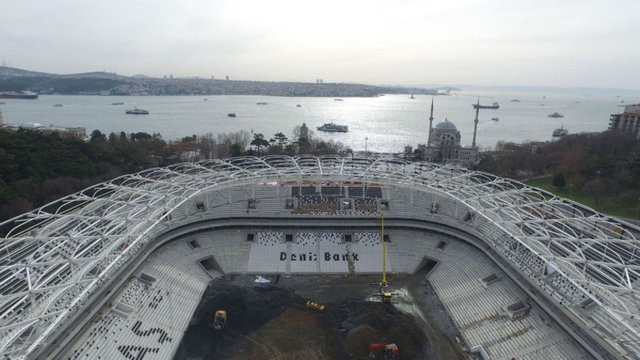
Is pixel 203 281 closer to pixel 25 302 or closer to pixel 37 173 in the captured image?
pixel 25 302

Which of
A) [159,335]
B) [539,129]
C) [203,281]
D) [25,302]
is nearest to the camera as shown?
[25,302]

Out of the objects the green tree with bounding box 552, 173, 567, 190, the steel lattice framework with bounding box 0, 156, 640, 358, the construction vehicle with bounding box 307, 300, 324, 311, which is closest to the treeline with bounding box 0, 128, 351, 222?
the steel lattice framework with bounding box 0, 156, 640, 358

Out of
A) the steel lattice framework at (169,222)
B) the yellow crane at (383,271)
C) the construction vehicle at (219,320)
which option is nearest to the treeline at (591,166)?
the steel lattice framework at (169,222)

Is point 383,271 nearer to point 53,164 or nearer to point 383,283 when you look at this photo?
point 383,283

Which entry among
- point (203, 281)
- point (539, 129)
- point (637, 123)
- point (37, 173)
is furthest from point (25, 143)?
point (539, 129)

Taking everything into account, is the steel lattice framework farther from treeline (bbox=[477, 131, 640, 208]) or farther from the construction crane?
treeline (bbox=[477, 131, 640, 208])

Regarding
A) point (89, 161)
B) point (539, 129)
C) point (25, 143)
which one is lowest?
point (539, 129)
